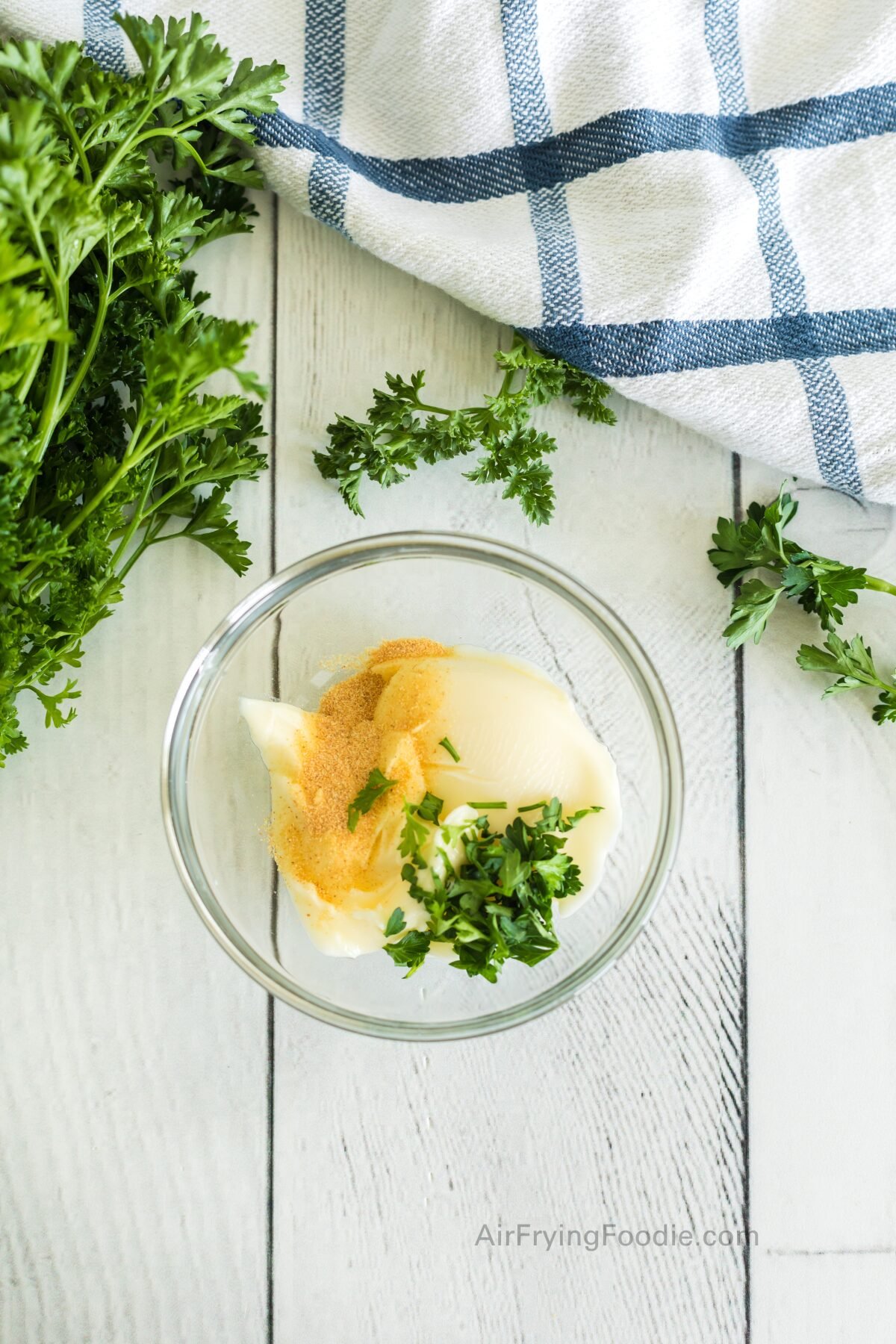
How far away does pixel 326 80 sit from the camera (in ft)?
4.01

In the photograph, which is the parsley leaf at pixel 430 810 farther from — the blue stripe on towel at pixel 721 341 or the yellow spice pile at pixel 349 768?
the blue stripe on towel at pixel 721 341

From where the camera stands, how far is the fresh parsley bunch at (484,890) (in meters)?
1.06

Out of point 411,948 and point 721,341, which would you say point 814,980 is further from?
point 721,341

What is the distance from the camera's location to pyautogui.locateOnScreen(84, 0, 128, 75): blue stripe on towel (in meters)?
1.16

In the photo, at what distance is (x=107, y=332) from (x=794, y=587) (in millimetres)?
812

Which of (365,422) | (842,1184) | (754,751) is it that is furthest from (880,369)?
(842,1184)

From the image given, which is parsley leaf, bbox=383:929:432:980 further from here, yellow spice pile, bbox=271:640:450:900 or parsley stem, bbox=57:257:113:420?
parsley stem, bbox=57:257:113:420

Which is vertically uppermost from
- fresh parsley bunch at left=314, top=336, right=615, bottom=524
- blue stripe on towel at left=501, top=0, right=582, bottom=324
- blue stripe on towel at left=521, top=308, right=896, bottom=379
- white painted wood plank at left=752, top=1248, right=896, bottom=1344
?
blue stripe on towel at left=501, top=0, right=582, bottom=324

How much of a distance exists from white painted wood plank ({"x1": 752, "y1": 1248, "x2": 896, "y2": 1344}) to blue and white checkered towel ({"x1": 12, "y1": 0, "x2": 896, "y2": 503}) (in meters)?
0.91

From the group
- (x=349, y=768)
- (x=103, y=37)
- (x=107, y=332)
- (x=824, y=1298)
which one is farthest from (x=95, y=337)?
(x=824, y=1298)

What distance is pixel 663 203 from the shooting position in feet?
3.97

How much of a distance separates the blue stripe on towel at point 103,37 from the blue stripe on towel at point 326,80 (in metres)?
0.20

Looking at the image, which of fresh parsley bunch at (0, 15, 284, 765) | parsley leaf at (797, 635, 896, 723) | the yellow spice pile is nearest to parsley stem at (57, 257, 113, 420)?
fresh parsley bunch at (0, 15, 284, 765)

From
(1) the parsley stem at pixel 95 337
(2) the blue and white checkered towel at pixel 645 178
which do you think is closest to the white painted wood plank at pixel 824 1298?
(2) the blue and white checkered towel at pixel 645 178
